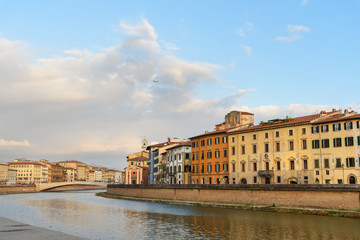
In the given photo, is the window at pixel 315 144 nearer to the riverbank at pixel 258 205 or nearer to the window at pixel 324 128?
the window at pixel 324 128

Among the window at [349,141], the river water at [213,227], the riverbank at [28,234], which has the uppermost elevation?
the window at [349,141]

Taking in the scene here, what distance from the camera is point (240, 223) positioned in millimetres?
40875

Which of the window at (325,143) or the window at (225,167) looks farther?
the window at (225,167)

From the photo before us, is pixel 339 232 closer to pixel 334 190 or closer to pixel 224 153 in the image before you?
pixel 334 190

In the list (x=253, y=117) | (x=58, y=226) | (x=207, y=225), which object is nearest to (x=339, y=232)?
(x=207, y=225)

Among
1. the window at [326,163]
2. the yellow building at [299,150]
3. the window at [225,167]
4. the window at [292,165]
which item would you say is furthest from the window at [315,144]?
the window at [225,167]

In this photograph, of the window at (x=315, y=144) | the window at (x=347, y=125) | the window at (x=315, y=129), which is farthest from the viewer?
the window at (x=315, y=129)

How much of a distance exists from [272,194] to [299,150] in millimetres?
10475

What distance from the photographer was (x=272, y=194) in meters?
55.2

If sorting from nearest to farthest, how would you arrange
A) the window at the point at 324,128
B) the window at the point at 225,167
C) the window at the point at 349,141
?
1. the window at the point at 349,141
2. the window at the point at 324,128
3. the window at the point at 225,167

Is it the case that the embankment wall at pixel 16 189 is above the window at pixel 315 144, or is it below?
below

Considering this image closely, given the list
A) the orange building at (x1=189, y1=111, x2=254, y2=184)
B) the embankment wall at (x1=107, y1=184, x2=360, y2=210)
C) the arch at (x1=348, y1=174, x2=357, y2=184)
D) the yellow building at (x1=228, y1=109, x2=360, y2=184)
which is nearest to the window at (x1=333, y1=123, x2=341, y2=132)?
the yellow building at (x1=228, y1=109, x2=360, y2=184)

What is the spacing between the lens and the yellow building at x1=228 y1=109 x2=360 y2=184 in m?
55.1

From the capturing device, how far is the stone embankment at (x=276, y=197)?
4616cm
